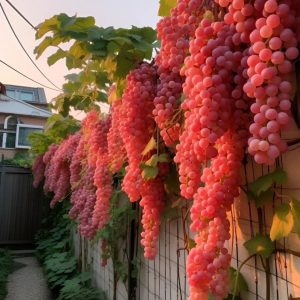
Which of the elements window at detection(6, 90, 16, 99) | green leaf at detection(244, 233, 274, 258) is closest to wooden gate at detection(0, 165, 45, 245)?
green leaf at detection(244, 233, 274, 258)

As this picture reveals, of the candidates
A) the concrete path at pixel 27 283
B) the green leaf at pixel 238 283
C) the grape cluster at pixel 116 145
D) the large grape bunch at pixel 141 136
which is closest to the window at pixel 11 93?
the concrete path at pixel 27 283

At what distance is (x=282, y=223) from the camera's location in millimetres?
789

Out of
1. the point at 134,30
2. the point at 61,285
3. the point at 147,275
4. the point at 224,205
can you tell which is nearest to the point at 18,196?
the point at 61,285

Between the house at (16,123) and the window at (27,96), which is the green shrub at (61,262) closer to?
the house at (16,123)

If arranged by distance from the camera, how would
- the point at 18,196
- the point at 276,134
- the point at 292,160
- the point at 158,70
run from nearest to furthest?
the point at 276,134, the point at 292,160, the point at 158,70, the point at 18,196

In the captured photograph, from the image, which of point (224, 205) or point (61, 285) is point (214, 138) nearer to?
point (224, 205)

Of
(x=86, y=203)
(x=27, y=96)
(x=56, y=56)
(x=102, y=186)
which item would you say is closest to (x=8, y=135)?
(x=27, y=96)

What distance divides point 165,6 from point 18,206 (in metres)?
6.96

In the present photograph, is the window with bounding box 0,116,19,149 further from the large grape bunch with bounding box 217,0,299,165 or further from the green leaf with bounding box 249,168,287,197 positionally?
the large grape bunch with bounding box 217,0,299,165

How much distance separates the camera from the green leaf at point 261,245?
0.91 meters

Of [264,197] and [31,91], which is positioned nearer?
[264,197]

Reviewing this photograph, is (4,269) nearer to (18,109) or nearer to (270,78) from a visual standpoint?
(270,78)

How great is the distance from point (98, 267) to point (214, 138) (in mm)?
3088

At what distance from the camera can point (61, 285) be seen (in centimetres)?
396
